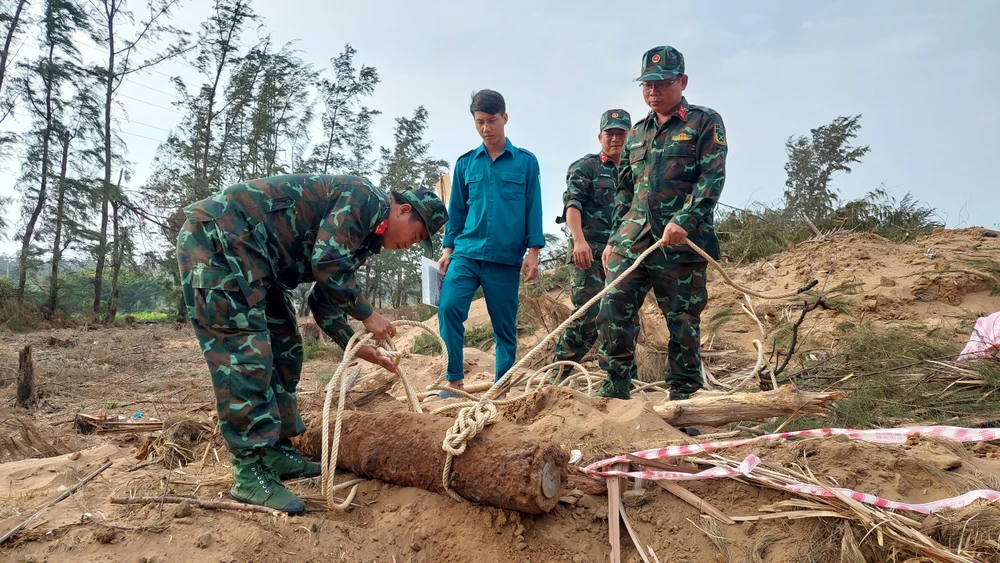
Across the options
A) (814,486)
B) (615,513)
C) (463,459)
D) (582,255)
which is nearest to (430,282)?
(582,255)

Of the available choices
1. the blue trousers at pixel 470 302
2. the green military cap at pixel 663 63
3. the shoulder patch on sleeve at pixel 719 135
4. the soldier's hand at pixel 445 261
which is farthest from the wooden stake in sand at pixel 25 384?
the shoulder patch on sleeve at pixel 719 135

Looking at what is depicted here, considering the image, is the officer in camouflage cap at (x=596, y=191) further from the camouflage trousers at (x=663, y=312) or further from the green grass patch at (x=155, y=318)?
the green grass patch at (x=155, y=318)

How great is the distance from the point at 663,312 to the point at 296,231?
218cm

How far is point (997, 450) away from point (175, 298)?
20.6 meters

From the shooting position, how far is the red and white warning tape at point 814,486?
6.97ft

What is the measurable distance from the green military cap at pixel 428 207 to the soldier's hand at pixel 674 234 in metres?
1.30

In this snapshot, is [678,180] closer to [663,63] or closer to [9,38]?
[663,63]

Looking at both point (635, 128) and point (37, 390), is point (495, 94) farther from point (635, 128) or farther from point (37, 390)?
point (37, 390)

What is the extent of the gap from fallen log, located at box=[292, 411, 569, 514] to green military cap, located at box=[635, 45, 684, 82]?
7.34 feet

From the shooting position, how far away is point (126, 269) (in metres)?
17.2

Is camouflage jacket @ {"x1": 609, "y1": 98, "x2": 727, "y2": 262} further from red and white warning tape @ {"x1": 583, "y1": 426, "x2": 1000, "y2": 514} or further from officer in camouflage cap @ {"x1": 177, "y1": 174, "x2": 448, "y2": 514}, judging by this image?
officer in camouflage cap @ {"x1": 177, "y1": 174, "x2": 448, "y2": 514}

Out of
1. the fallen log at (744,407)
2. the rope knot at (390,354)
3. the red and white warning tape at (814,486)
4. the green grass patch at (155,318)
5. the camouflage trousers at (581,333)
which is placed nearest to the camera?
the red and white warning tape at (814,486)

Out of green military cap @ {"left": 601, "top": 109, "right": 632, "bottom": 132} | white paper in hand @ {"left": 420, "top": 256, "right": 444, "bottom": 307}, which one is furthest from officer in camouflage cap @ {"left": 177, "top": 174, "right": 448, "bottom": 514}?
green military cap @ {"left": 601, "top": 109, "right": 632, "bottom": 132}

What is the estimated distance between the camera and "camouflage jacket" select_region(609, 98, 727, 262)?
11.3 feet
